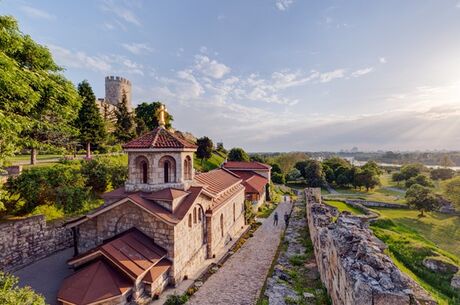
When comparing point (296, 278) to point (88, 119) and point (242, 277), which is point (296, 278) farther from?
point (88, 119)

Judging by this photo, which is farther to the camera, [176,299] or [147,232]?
[147,232]

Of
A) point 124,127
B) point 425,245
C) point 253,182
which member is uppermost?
point 124,127

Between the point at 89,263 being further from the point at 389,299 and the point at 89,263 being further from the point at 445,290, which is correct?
the point at 445,290

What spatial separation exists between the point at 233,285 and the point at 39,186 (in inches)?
599

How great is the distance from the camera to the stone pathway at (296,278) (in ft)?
31.2

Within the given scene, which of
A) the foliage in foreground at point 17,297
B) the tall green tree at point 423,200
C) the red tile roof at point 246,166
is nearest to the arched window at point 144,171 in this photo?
the foliage in foreground at point 17,297

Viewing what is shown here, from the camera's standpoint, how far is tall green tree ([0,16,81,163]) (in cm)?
943

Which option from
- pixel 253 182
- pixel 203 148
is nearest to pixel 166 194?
pixel 253 182

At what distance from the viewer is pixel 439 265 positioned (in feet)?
51.5

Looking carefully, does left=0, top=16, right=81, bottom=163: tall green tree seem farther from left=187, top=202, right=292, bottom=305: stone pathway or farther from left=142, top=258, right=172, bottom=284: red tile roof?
left=187, top=202, right=292, bottom=305: stone pathway

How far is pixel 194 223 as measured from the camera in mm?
15156

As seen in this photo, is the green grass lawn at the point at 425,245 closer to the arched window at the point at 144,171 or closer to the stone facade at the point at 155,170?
the stone facade at the point at 155,170

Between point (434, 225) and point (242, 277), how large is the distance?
103 feet

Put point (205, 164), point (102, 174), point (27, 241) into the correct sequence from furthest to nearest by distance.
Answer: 1. point (205, 164)
2. point (102, 174)
3. point (27, 241)
